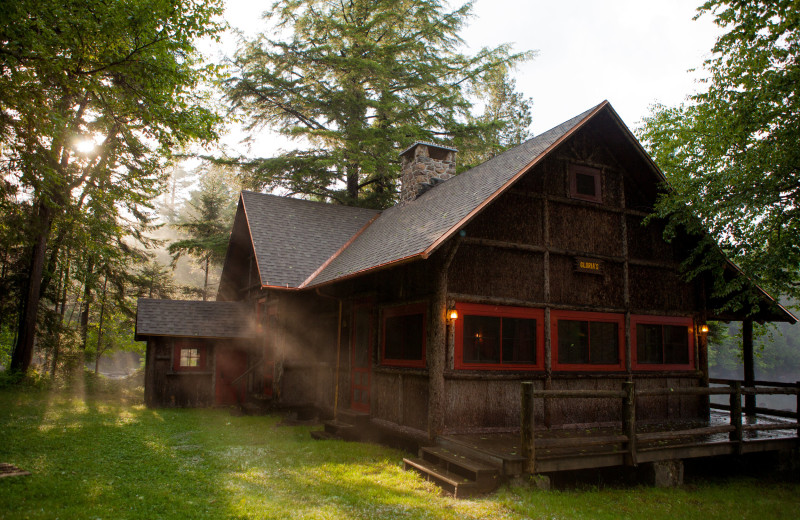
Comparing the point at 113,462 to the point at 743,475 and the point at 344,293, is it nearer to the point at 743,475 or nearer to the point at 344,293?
the point at 344,293

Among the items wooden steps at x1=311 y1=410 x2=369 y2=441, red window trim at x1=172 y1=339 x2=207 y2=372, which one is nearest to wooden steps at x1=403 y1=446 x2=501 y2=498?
wooden steps at x1=311 y1=410 x2=369 y2=441

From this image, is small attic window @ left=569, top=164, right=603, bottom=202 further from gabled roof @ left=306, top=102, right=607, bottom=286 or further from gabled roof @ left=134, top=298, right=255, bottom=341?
gabled roof @ left=134, top=298, right=255, bottom=341

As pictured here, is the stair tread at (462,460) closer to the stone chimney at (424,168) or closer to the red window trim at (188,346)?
the stone chimney at (424,168)

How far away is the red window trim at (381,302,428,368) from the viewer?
985cm

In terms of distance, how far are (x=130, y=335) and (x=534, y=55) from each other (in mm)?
22965

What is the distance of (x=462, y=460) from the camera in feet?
25.8

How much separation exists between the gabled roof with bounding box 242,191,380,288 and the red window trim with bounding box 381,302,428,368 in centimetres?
337

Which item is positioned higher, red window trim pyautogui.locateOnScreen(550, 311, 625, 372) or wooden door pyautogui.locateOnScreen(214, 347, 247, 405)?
red window trim pyautogui.locateOnScreen(550, 311, 625, 372)

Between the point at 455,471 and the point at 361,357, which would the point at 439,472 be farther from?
the point at 361,357

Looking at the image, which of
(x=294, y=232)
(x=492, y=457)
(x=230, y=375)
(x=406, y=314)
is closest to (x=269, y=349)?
(x=230, y=375)

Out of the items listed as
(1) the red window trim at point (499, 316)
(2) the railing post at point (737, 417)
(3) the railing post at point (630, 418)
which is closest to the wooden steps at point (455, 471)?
(1) the red window trim at point (499, 316)

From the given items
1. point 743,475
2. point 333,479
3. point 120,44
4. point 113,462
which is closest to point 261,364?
point 113,462

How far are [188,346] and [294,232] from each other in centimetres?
460

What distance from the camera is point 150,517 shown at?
590 centimetres
